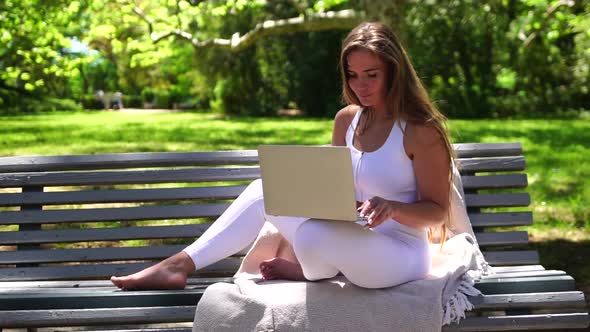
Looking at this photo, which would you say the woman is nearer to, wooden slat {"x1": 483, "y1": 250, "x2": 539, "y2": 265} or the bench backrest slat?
the bench backrest slat

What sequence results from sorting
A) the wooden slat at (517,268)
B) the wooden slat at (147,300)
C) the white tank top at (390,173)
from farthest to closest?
the wooden slat at (517,268) → the white tank top at (390,173) → the wooden slat at (147,300)

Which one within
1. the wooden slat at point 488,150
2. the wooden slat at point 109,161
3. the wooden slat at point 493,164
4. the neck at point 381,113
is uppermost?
the neck at point 381,113

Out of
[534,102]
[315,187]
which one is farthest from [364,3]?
[534,102]

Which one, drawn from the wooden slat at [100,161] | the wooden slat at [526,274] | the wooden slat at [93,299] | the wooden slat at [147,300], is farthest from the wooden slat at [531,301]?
the wooden slat at [100,161]

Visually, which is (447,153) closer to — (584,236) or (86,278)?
(86,278)

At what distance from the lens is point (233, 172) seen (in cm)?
388

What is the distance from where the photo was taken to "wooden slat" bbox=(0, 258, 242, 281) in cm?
366

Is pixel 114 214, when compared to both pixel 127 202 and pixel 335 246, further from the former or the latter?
pixel 335 246

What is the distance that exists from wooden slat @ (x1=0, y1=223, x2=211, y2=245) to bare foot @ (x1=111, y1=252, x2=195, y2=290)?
535 millimetres

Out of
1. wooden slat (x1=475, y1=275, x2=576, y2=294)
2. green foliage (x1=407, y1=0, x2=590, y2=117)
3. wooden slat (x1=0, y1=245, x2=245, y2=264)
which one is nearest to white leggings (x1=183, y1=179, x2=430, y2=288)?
wooden slat (x1=475, y1=275, x2=576, y2=294)

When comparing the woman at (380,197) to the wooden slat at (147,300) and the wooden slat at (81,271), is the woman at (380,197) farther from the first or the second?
the wooden slat at (81,271)

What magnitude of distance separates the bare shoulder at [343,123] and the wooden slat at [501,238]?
802 millimetres

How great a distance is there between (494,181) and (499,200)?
0.29 feet

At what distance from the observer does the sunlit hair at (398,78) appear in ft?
10.1
